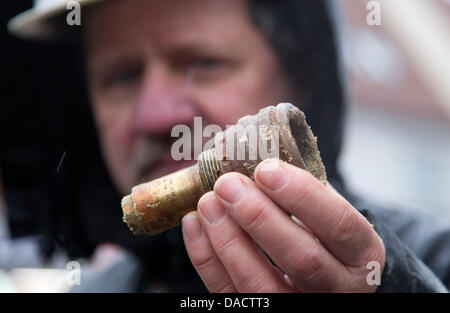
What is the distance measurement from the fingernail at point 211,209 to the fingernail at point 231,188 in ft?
0.06

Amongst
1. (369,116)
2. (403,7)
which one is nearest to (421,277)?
(403,7)

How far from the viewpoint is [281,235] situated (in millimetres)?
417

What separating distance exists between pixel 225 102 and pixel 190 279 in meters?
0.40

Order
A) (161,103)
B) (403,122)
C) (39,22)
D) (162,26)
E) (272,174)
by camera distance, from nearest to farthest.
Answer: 1. (272,174)
2. (161,103)
3. (162,26)
4. (39,22)
5. (403,122)

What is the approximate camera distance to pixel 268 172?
1.30ft

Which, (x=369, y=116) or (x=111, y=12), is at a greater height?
(x=111, y=12)

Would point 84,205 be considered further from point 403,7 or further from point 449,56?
point 449,56

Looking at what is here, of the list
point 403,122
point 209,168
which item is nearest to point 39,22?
point 209,168

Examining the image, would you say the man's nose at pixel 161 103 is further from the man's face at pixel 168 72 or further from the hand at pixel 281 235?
the hand at pixel 281 235

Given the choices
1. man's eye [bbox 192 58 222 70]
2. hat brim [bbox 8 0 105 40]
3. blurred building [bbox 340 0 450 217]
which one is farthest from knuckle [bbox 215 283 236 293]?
blurred building [bbox 340 0 450 217]

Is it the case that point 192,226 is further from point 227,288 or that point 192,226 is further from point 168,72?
point 168,72

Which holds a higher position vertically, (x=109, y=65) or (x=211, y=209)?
(x=109, y=65)

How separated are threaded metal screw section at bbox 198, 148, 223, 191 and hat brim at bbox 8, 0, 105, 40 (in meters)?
0.58

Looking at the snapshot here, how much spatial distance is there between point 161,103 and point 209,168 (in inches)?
12.7
